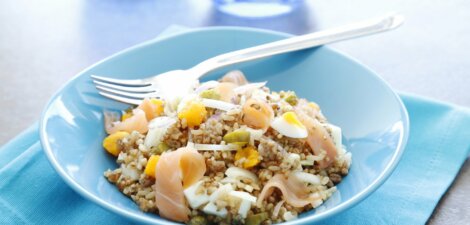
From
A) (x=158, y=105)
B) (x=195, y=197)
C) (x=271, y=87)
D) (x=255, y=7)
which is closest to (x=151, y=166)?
(x=195, y=197)

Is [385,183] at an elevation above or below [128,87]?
below

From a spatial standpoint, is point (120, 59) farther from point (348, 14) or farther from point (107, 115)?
point (348, 14)

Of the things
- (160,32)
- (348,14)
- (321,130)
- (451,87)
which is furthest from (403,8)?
(321,130)

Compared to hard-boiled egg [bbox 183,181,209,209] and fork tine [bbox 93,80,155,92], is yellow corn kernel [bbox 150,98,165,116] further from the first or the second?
hard-boiled egg [bbox 183,181,209,209]

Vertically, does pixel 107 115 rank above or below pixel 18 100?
above

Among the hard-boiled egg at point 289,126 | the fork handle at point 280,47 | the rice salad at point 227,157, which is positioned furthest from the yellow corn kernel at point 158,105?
the hard-boiled egg at point 289,126

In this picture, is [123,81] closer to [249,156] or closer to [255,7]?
[249,156]

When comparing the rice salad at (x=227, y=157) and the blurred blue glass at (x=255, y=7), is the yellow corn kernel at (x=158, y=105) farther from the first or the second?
the blurred blue glass at (x=255, y=7)
